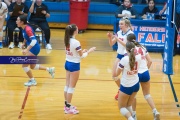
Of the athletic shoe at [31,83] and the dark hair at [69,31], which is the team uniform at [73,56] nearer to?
the dark hair at [69,31]

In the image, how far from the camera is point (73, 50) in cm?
880

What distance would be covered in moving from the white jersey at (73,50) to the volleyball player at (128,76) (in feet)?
4.00

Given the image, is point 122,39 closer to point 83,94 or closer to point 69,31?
point 69,31

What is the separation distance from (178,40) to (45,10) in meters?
4.57

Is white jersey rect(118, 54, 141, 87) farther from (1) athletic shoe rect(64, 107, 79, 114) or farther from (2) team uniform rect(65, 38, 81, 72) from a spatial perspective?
(1) athletic shoe rect(64, 107, 79, 114)

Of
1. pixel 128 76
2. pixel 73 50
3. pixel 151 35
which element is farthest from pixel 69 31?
pixel 151 35

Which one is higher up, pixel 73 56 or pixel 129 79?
pixel 73 56

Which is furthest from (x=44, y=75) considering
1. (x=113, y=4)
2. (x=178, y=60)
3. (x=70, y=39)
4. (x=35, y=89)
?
(x=113, y=4)

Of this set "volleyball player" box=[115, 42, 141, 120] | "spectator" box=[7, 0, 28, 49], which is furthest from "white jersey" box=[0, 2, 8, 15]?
"volleyball player" box=[115, 42, 141, 120]

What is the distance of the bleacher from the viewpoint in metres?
17.8

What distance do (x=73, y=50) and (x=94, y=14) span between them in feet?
30.7

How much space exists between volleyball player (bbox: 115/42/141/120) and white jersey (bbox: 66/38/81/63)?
122 cm

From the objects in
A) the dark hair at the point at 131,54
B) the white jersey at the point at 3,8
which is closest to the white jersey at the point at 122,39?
the dark hair at the point at 131,54

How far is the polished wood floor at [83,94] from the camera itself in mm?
9281
